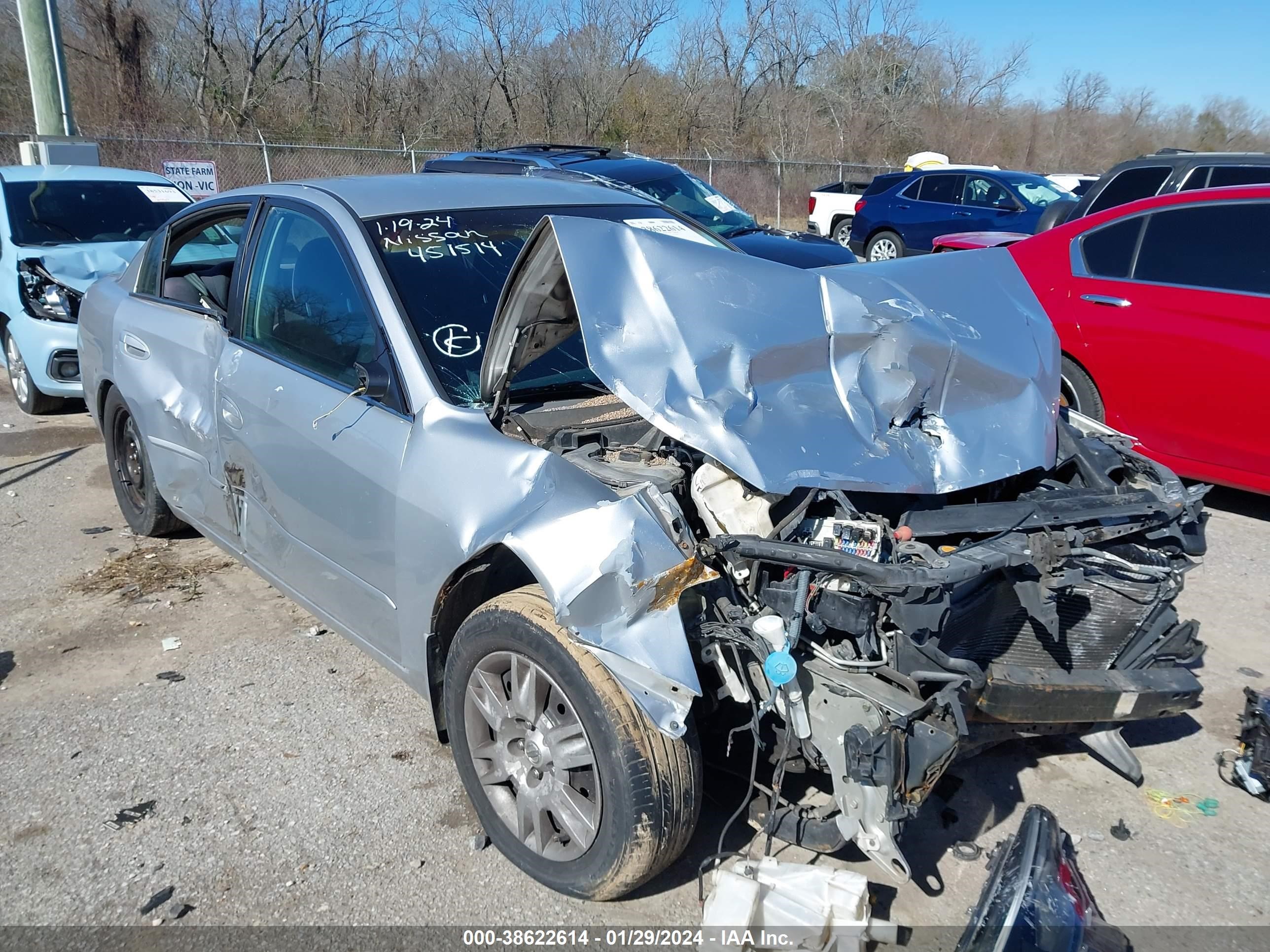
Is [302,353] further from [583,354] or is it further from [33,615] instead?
[33,615]

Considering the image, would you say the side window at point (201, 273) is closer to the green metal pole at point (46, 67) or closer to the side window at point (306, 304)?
the side window at point (306, 304)

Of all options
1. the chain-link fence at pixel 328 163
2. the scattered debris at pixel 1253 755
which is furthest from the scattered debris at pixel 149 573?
the chain-link fence at pixel 328 163

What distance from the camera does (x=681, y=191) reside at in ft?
32.8

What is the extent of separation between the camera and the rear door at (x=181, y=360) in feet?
13.4

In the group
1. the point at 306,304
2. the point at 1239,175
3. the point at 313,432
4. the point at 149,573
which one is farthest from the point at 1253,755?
the point at 1239,175

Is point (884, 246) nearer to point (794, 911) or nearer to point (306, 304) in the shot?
point (306, 304)

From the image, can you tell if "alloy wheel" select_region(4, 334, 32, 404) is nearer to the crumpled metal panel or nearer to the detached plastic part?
the crumpled metal panel

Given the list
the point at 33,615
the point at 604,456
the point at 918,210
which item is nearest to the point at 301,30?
the point at 918,210

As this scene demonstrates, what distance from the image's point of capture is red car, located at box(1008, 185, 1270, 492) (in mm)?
5000

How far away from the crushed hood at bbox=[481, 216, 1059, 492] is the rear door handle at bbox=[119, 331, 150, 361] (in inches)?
93.6

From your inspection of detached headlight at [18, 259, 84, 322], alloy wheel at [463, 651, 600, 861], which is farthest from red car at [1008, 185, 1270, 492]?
detached headlight at [18, 259, 84, 322]

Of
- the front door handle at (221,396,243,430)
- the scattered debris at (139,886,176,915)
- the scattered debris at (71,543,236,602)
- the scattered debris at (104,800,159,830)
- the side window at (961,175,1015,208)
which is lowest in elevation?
the scattered debris at (71,543,236,602)

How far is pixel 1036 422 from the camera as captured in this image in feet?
10.7

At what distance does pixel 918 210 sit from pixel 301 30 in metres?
19.4
